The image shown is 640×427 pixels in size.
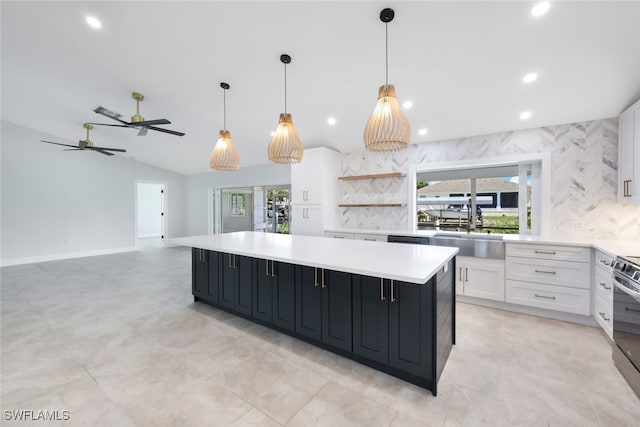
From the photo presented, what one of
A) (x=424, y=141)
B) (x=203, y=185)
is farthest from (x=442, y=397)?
(x=203, y=185)

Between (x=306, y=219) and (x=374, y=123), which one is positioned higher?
(x=374, y=123)

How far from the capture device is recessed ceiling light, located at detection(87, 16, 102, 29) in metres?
2.49

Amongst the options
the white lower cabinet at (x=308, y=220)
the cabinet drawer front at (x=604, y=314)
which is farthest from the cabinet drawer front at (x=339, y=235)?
the cabinet drawer front at (x=604, y=314)

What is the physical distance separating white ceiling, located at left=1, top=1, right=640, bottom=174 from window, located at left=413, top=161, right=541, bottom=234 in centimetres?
66

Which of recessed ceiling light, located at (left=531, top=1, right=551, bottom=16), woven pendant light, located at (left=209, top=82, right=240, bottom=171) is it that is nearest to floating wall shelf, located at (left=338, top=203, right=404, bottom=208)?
woven pendant light, located at (left=209, top=82, right=240, bottom=171)

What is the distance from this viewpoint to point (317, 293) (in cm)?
216

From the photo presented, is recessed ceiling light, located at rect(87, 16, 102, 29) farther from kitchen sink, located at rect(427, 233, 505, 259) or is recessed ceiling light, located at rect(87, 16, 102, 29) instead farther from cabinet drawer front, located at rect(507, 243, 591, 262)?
cabinet drawer front, located at rect(507, 243, 591, 262)

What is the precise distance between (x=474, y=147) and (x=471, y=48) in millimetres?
1799

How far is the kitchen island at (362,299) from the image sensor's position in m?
1.68

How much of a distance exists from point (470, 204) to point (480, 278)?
1361mm

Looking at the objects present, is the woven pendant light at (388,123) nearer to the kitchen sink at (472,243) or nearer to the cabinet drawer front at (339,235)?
the kitchen sink at (472,243)

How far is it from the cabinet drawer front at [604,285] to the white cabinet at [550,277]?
135mm

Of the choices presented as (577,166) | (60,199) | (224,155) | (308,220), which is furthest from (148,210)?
(577,166)

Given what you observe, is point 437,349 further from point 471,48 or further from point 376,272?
point 471,48
